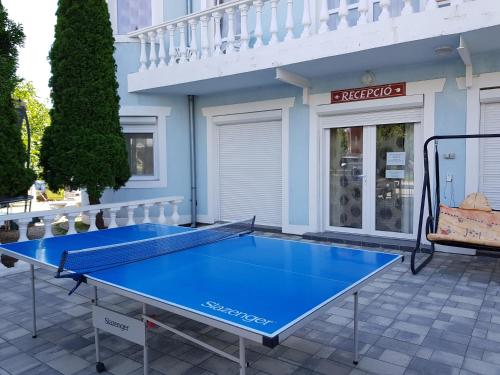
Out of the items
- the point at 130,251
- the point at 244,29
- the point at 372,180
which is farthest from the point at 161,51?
the point at 130,251

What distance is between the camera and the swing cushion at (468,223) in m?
5.46

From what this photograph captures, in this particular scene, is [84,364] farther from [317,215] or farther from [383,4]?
[383,4]

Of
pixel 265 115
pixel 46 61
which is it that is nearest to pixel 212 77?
pixel 265 115

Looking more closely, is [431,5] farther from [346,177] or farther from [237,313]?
[237,313]

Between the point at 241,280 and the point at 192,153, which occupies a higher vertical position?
the point at 192,153

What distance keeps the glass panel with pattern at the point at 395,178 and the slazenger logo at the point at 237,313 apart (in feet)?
18.5

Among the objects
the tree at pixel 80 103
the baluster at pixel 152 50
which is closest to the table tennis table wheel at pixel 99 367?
the tree at pixel 80 103

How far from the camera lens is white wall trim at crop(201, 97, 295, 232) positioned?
26.1 ft

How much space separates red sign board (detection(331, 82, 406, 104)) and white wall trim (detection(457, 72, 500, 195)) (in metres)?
0.88

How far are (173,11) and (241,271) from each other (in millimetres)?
7904

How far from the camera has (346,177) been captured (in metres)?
7.55

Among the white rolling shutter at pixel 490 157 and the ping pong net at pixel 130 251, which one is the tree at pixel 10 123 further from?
the white rolling shutter at pixel 490 157

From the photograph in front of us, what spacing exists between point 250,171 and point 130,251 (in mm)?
5712

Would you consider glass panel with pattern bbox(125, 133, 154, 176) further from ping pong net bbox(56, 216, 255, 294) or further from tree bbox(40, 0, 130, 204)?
ping pong net bbox(56, 216, 255, 294)
